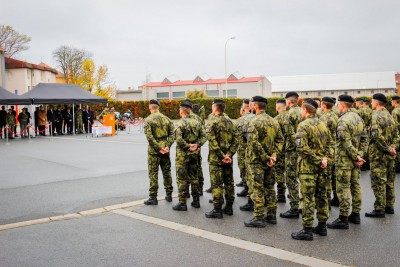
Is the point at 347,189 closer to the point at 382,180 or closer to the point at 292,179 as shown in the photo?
the point at 382,180

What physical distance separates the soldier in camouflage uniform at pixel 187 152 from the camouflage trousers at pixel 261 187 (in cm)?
155

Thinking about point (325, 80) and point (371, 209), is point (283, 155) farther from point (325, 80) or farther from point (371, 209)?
point (325, 80)

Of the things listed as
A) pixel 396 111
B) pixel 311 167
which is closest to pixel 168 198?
Result: pixel 311 167

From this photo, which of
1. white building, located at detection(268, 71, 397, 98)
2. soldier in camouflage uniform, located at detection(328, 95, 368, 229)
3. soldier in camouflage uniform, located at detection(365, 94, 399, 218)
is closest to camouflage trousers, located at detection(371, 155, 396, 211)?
soldier in camouflage uniform, located at detection(365, 94, 399, 218)

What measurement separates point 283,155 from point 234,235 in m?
2.40

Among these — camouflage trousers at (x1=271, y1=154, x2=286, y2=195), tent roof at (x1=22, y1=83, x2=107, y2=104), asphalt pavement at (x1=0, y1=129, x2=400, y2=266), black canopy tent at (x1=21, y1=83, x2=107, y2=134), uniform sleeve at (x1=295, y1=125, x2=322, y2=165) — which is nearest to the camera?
asphalt pavement at (x1=0, y1=129, x2=400, y2=266)

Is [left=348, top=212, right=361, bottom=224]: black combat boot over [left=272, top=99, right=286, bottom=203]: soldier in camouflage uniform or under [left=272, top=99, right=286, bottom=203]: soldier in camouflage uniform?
under

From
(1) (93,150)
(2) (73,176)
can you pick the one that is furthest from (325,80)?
(2) (73,176)

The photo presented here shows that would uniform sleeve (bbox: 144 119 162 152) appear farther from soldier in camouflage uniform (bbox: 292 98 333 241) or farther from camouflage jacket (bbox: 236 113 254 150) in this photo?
soldier in camouflage uniform (bbox: 292 98 333 241)

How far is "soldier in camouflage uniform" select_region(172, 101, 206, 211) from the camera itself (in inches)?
301

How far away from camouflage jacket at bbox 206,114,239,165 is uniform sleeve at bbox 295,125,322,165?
155 centimetres

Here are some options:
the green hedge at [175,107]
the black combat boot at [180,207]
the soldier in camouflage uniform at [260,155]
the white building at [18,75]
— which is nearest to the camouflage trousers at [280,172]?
the soldier in camouflage uniform at [260,155]

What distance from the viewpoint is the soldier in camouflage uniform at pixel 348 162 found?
637 centimetres

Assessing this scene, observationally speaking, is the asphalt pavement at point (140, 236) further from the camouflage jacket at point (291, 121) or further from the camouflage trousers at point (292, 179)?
the camouflage jacket at point (291, 121)
